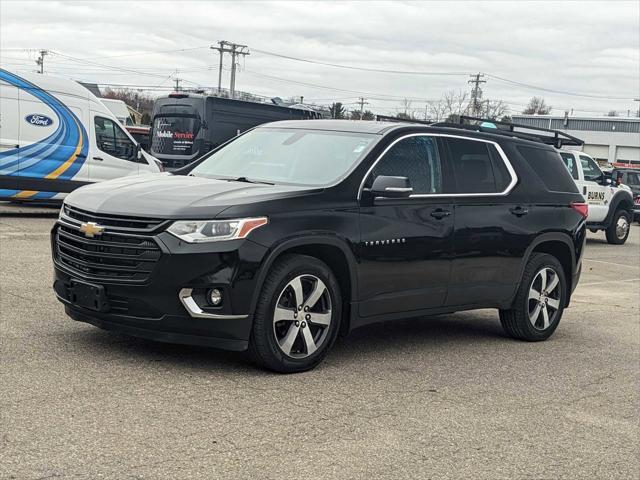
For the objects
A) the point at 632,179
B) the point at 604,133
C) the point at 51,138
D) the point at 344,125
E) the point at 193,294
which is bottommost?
the point at 193,294

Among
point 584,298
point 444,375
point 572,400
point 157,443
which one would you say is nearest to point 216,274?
point 157,443

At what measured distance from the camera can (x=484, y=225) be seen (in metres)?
6.95

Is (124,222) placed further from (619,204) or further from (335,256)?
(619,204)

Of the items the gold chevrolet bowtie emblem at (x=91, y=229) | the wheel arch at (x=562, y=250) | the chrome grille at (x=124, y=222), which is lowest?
the wheel arch at (x=562, y=250)

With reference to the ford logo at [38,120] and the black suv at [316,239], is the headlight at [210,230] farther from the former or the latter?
the ford logo at [38,120]

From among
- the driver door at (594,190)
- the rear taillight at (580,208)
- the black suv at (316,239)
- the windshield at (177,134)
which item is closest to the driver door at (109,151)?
the windshield at (177,134)

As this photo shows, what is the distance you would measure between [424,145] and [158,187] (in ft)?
7.06

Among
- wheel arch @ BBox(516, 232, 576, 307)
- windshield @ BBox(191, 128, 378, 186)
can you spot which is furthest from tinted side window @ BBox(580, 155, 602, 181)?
windshield @ BBox(191, 128, 378, 186)

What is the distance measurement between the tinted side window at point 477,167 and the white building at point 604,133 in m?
86.9

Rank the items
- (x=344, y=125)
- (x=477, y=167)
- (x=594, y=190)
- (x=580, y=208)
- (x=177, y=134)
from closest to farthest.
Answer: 1. (x=344, y=125)
2. (x=477, y=167)
3. (x=580, y=208)
4. (x=594, y=190)
5. (x=177, y=134)

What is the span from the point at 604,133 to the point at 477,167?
93.5 m

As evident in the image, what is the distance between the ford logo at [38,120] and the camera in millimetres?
14879

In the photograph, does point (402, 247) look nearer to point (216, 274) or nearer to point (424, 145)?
point (424, 145)

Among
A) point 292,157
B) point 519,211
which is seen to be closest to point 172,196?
point 292,157
